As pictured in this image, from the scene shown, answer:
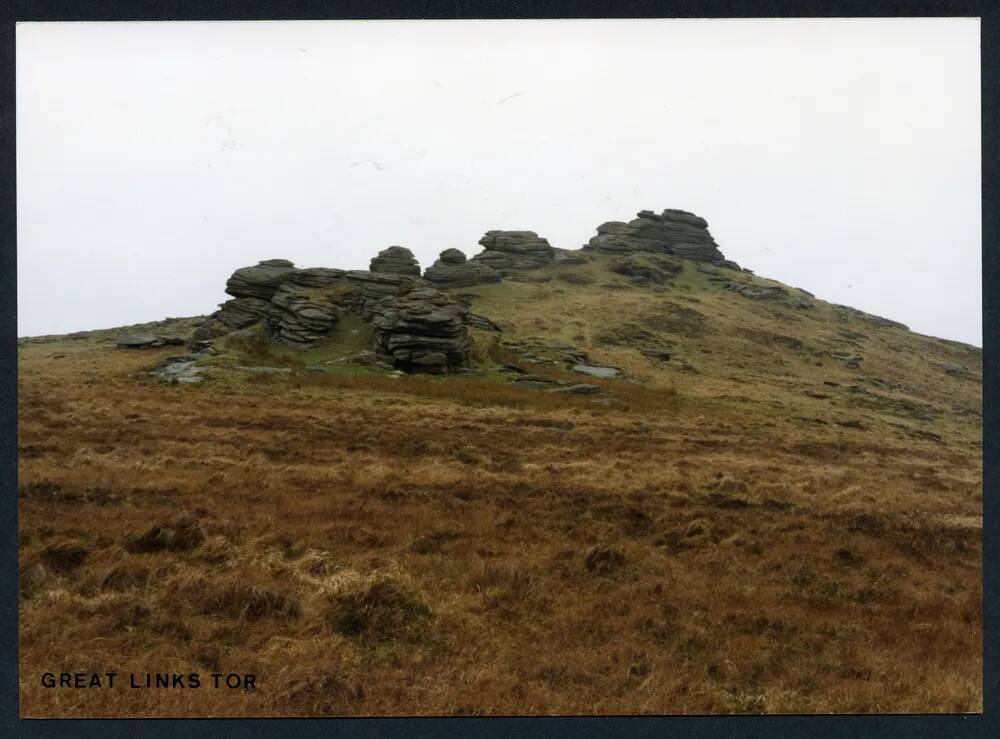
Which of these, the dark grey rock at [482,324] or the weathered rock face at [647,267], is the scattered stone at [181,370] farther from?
the weathered rock face at [647,267]

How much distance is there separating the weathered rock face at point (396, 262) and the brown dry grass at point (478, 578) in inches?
1465

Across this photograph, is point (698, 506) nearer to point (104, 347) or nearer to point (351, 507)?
point (351, 507)

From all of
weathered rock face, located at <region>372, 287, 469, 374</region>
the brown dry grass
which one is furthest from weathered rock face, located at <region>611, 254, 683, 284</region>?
the brown dry grass

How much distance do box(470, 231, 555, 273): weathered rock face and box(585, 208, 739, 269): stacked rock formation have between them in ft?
50.1

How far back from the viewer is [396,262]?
53656 millimetres

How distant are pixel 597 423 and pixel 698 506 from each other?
416 inches

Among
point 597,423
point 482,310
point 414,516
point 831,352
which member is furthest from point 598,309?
point 414,516

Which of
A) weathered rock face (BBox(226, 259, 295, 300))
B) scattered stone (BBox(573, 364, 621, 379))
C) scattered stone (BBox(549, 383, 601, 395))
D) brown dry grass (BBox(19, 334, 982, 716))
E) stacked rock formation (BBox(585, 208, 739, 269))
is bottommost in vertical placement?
brown dry grass (BBox(19, 334, 982, 716))

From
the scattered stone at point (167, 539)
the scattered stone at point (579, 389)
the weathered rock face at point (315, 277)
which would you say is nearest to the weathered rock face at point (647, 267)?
the weathered rock face at point (315, 277)

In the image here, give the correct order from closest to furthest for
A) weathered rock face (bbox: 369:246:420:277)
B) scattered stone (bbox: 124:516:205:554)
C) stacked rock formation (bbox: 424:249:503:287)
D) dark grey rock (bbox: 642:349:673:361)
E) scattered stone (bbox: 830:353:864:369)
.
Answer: scattered stone (bbox: 124:516:205:554) → dark grey rock (bbox: 642:349:673:361) → scattered stone (bbox: 830:353:864:369) → weathered rock face (bbox: 369:246:420:277) → stacked rock formation (bbox: 424:249:503:287)

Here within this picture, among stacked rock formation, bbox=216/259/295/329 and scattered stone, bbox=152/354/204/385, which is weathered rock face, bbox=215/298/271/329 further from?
scattered stone, bbox=152/354/204/385

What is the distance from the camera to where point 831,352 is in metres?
53.2

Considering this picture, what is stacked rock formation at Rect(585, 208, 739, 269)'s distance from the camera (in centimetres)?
8688

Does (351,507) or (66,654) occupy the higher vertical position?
(351,507)
